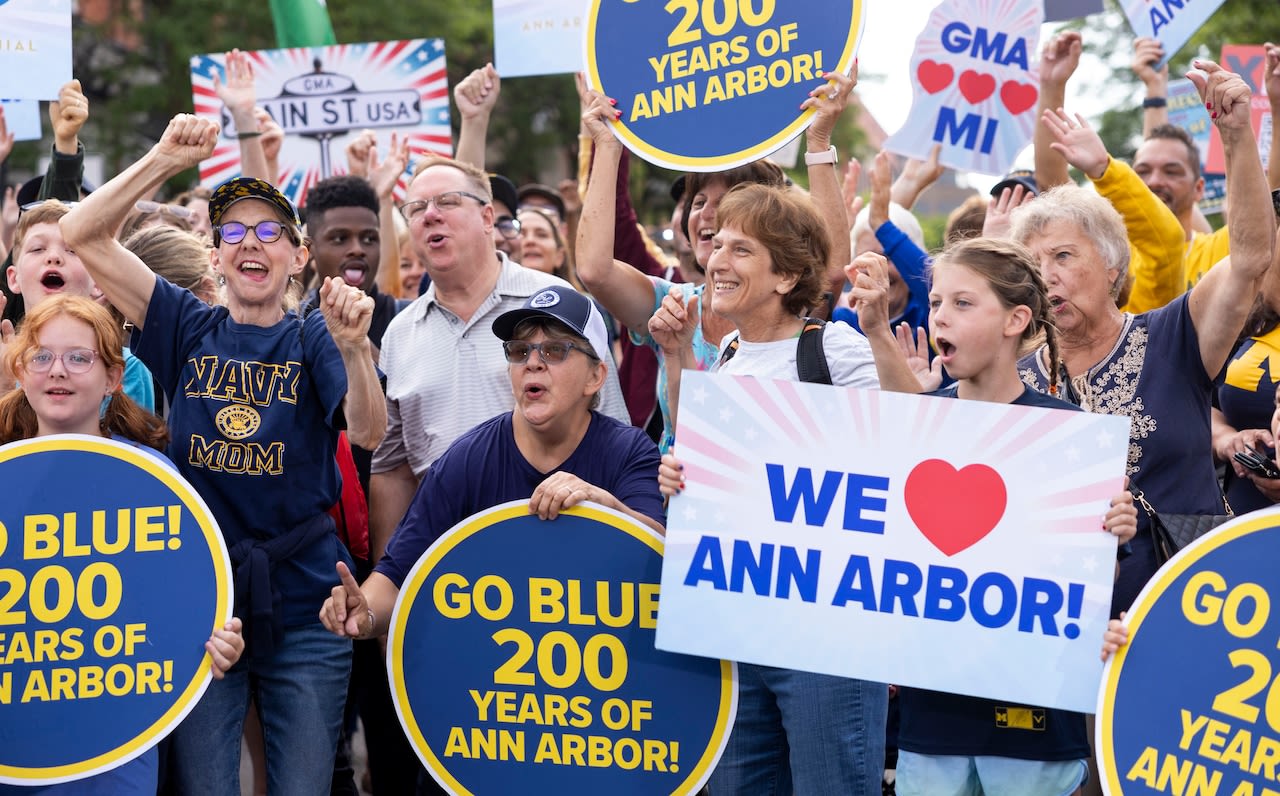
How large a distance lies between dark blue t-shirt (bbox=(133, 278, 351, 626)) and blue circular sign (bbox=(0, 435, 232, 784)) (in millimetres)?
187

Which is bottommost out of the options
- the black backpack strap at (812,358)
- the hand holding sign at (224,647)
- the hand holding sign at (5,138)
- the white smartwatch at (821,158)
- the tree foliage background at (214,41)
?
the hand holding sign at (224,647)

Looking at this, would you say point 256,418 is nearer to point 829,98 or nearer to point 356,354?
point 356,354

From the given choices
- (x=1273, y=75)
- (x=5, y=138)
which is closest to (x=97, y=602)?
(x=5, y=138)

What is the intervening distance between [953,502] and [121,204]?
2.46 m

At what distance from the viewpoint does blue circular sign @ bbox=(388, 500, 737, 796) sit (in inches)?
168

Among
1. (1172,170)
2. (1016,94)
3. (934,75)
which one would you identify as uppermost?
(934,75)

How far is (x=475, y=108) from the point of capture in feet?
22.4

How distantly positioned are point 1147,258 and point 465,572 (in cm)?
275

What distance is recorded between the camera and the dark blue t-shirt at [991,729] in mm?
3924

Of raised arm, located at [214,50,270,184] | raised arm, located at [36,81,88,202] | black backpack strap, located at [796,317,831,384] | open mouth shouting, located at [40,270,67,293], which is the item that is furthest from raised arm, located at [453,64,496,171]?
black backpack strap, located at [796,317,831,384]

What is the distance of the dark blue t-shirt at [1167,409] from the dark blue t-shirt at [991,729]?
21.5 inches

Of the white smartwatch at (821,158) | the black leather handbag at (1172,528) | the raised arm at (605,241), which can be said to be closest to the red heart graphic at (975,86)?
the white smartwatch at (821,158)

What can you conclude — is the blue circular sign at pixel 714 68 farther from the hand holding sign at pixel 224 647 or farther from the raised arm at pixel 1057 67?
the hand holding sign at pixel 224 647

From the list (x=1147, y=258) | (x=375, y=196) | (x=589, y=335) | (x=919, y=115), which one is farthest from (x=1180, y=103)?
(x=589, y=335)
